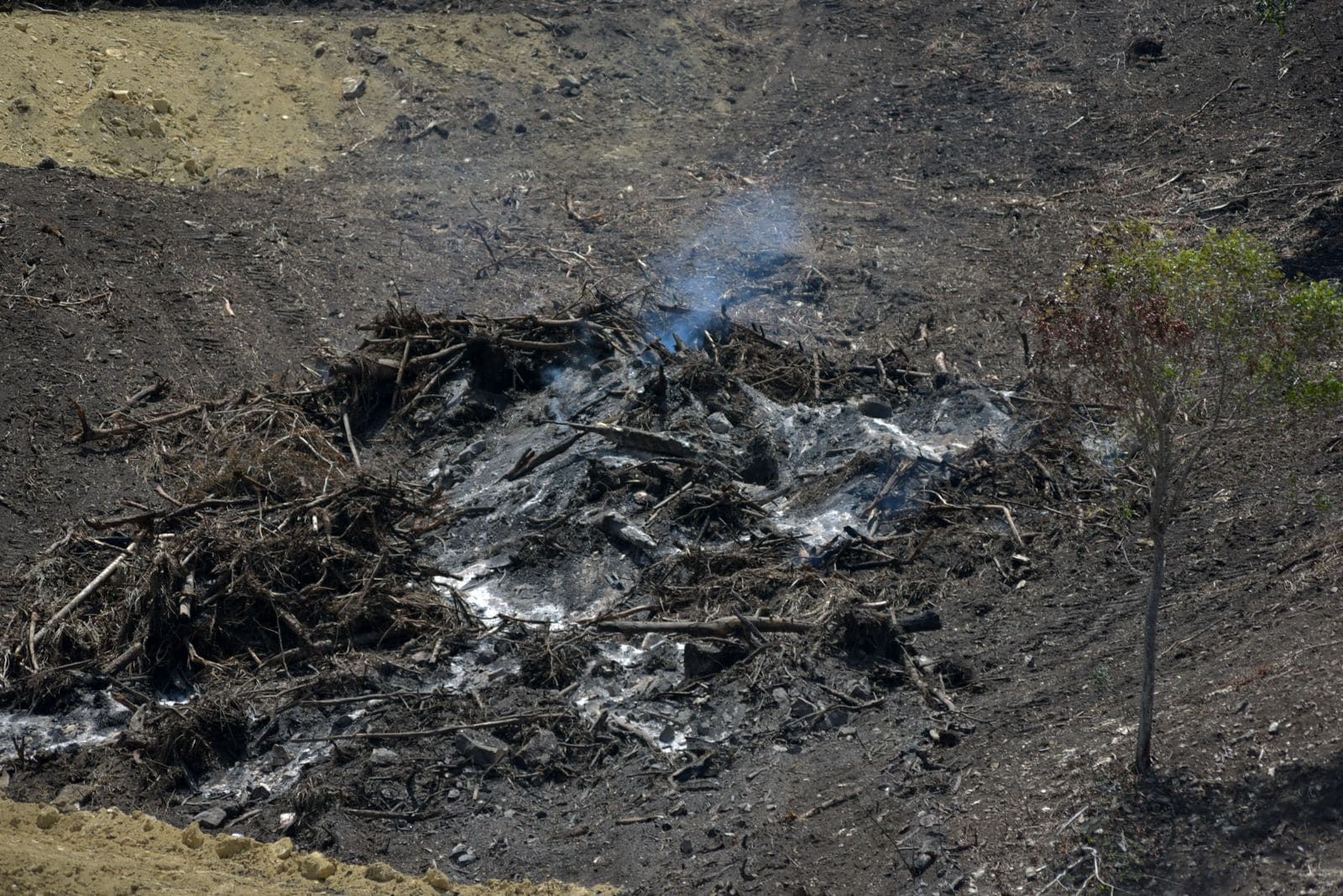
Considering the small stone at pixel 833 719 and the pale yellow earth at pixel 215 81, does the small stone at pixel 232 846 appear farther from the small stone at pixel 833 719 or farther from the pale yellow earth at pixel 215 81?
the pale yellow earth at pixel 215 81

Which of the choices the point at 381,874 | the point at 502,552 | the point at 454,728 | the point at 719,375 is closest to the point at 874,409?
the point at 719,375

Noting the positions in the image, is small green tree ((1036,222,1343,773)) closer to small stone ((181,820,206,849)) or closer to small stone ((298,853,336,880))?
small stone ((298,853,336,880))

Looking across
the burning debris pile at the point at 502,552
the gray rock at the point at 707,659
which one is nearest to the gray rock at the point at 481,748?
the burning debris pile at the point at 502,552

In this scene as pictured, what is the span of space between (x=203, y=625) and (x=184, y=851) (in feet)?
5.97

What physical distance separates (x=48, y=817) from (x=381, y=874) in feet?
6.01

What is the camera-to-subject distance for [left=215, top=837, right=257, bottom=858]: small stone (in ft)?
19.8

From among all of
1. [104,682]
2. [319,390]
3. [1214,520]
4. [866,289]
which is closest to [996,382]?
[866,289]

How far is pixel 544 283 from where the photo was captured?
1277 centimetres

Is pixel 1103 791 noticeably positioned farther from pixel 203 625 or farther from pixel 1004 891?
pixel 203 625

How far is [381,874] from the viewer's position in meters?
5.86

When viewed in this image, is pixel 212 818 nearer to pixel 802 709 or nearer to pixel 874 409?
pixel 802 709

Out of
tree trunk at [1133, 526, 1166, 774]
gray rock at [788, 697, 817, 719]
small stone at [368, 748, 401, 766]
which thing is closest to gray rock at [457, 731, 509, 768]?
small stone at [368, 748, 401, 766]

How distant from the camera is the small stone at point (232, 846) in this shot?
6023 mm

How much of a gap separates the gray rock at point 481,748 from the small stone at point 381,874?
33.2 inches
